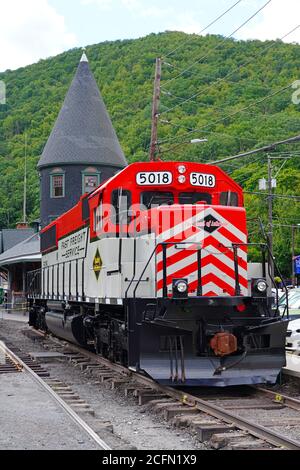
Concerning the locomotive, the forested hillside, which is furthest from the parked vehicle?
the forested hillside

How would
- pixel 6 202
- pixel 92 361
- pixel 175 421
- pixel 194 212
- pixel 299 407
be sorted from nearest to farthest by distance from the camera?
pixel 175 421 → pixel 299 407 → pixel 194 212 → pixel 92 361 → pixel 6 202

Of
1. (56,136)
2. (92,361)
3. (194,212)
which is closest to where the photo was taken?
(194,212)

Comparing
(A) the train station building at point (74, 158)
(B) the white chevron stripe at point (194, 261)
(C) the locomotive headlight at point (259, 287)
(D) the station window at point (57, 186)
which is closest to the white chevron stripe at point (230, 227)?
(B) the white chevron stripe at point (194, 261)

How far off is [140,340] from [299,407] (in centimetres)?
259

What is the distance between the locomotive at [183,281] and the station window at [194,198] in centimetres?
2

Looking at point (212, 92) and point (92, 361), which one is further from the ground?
point (212, 92)

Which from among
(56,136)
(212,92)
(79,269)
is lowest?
(79,269)

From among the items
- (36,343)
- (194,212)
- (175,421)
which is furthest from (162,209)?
(36,343)

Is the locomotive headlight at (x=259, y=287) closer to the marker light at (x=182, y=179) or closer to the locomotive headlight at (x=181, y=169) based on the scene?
the marker light at (x=182, y=179)

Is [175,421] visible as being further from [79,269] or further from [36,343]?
[36,343]

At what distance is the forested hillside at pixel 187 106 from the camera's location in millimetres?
44031

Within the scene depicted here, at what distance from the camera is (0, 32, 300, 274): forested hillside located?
44.0m

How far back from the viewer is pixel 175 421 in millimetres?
9062

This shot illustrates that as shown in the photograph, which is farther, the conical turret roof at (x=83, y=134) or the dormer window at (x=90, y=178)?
the conical turret roof at (x=83, y=134)
